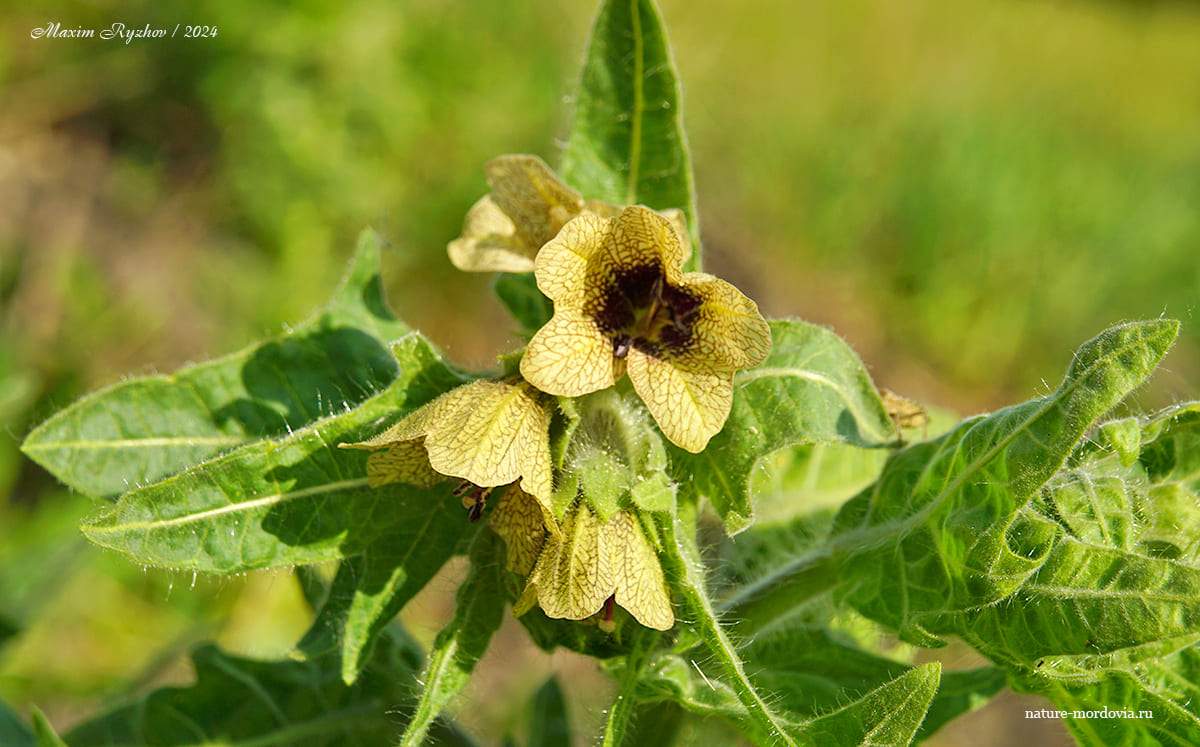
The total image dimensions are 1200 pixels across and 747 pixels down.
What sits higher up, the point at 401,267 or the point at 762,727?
the point at 401,267

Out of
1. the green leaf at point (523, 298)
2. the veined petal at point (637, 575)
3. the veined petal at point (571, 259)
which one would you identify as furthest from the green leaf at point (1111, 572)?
the green leaf at point (523, 298)

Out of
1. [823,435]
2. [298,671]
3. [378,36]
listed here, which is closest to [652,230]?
[823,435]

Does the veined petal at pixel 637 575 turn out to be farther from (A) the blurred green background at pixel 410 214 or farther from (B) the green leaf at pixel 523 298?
(A) the blurred green background at pixel 410 214

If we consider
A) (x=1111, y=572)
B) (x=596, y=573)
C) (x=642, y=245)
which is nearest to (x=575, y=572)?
(x=596, y=573)

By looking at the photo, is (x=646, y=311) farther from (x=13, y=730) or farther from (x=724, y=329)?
(x=13, y=730)

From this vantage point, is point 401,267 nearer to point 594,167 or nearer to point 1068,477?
point 594,167

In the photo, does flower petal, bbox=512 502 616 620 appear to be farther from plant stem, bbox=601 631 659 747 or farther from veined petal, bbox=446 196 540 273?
veined petal, bbox=446 196 540 273

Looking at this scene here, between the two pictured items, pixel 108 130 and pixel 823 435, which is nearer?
pixel 823 435
